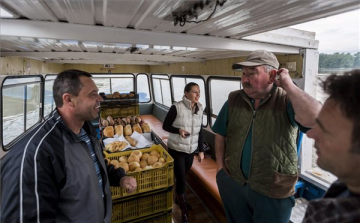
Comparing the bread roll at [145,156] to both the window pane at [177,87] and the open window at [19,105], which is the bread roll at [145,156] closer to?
the open window at [19,105]

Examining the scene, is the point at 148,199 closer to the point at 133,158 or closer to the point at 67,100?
the point at 133,158

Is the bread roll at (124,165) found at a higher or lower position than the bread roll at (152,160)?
lower

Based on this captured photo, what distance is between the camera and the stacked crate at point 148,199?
219 cm

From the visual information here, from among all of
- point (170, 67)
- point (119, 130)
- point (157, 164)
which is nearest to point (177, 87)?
point (170, 67)

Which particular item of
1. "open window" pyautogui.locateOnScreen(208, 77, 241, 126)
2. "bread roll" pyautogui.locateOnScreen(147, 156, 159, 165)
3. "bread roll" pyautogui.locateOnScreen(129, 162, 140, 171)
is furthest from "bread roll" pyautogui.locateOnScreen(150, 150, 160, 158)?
"open window" pyautogui.locateOnScreen(208, 77, 241, 126)

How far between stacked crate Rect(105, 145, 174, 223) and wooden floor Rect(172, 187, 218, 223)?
472mm

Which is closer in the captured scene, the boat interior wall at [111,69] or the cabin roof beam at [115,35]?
the cabin roof beam at [115,35]

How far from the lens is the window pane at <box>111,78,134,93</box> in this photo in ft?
25.5

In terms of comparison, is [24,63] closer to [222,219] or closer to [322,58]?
[222,219]

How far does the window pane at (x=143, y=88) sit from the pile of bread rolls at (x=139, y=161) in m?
5.81

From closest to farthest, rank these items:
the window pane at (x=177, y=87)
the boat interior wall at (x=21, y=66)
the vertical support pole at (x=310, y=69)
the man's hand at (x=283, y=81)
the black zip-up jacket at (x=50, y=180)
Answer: the black zip-up jacket at (x=50, y=180)
the man's hand at (x=283, y=81)
the vertical support pole at (x=310, y=69)
the boat interior wall at (x=21, y=66)
the window pane at (x=177, y=87)

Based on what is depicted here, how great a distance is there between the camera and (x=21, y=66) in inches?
138

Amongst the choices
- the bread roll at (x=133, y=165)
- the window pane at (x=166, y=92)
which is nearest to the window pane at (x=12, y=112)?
the bread roll at (x=133, y=165)

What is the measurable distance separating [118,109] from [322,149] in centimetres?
466
